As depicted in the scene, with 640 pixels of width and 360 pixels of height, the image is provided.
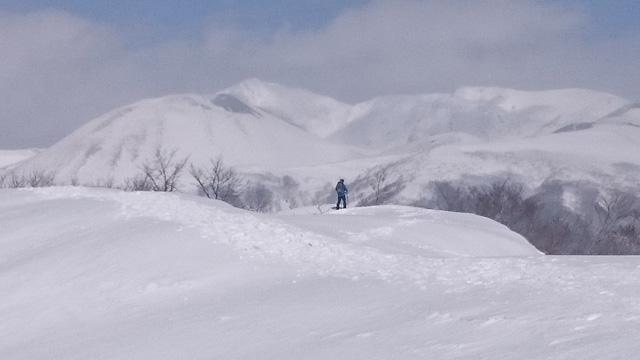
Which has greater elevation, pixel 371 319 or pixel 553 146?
pixel 553 146

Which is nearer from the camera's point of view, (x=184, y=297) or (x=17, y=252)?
(x=184, y=297)

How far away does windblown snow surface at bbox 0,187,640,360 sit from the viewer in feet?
29.8

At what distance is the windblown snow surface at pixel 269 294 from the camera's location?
9094mm

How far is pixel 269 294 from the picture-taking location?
42.7 ft

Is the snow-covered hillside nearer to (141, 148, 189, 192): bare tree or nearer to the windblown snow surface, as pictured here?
(141, 148, 189, 192): bare tree

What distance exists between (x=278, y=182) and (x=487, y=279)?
395ft

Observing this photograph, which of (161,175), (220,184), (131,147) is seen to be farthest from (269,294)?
(131,147)

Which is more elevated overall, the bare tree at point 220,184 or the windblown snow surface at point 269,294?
the bare tree at point 220,184

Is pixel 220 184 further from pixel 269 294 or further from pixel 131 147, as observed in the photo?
pixel 131 147

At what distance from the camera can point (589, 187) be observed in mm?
98438

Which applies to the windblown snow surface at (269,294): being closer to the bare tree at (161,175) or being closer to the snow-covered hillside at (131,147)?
the bare tree at (161,175)

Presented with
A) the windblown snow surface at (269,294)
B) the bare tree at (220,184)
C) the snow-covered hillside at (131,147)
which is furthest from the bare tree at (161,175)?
the snow-covered hillside at (131,147)

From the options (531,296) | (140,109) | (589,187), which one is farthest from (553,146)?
(531,296)

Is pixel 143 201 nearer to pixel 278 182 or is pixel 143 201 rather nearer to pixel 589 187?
pixel 589 187
